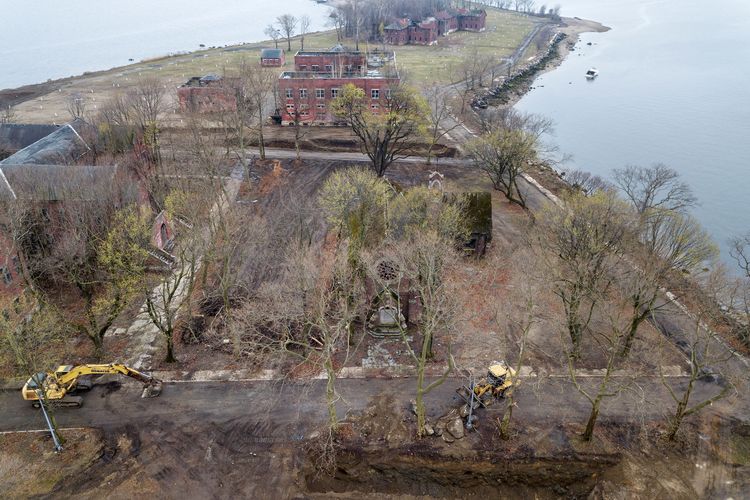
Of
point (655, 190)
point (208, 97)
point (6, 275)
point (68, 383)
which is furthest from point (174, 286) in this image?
point (655, 190)

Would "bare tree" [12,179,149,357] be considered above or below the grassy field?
below

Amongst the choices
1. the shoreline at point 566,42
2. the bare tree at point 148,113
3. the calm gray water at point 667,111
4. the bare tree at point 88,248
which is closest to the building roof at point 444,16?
the shoreline at point 566,42

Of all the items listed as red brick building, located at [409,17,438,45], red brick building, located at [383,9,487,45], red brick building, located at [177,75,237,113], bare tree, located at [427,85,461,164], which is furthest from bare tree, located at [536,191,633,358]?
red brick building, located at [383,9,487,45]

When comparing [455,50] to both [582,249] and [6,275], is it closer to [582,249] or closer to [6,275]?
[582,249]

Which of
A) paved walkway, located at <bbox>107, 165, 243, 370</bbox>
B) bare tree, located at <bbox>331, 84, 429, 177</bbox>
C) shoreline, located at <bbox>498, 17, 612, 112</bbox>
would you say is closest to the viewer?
paved walkway, located at <bbox>107, 165, 243, 370</bbox>

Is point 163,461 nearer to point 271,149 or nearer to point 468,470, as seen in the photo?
point 468,470

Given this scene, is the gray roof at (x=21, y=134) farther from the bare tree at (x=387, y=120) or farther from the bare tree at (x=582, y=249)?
the bare tree at (x=582, y=249)

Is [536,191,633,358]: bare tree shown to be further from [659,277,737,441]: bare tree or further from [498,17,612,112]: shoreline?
[498,17,612,112]: shoreline

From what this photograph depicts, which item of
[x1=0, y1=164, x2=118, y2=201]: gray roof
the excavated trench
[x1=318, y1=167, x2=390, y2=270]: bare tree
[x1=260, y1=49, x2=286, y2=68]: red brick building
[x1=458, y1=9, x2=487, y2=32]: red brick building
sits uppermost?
[x1=458, y1=9, x2=487, y2=32]: red brick building
